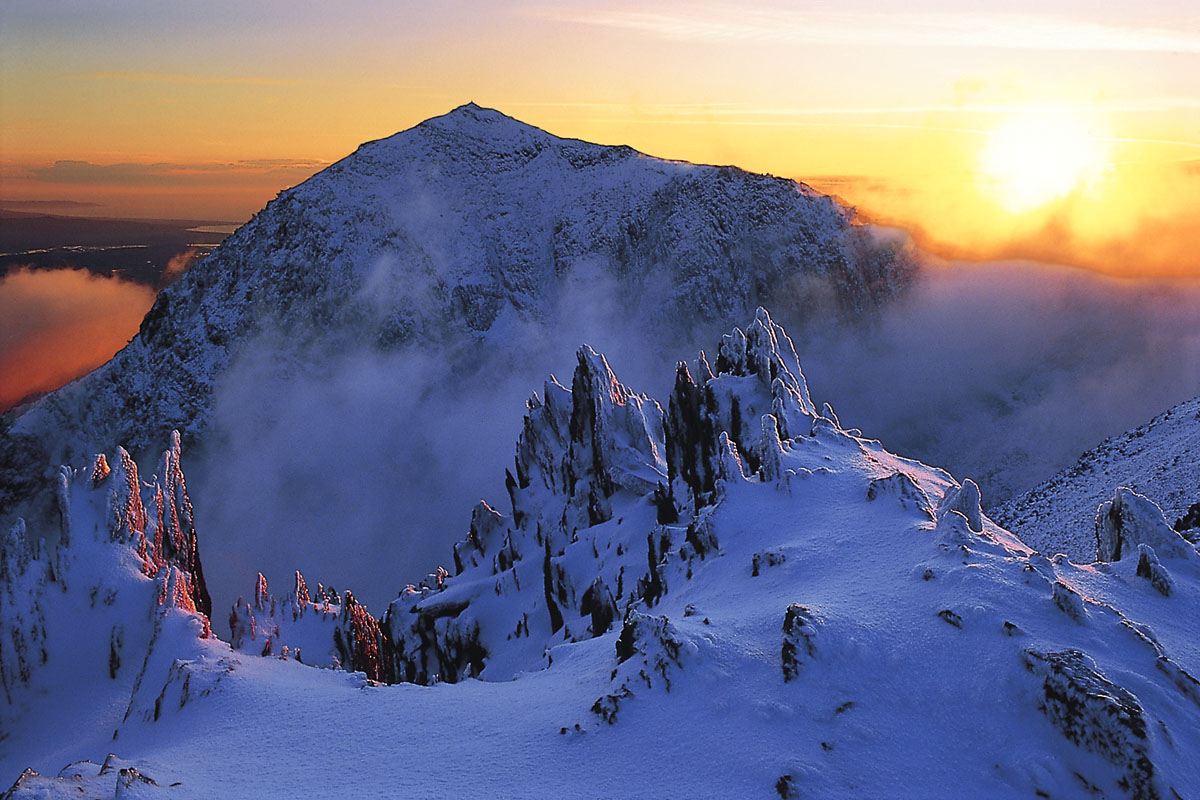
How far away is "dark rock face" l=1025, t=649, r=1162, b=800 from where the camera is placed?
13828 millimetres

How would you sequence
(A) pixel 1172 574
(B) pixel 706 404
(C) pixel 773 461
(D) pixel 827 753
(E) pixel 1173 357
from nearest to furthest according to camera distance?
1. (D) pixel 827 753
2. (A) pixel 1172 574
3. (C) pixel 773 461
4. (B) pixel 706 404
5. (E) pixel 1173 357

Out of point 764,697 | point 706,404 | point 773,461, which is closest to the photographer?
point 764,697

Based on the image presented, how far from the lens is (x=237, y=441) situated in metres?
166

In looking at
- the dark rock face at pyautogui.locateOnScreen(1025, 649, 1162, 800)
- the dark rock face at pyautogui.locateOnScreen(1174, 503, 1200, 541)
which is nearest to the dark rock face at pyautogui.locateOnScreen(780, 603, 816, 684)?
the dark rock face at pyautogui.locateOnScreen(1025, 649, 1162, 800)

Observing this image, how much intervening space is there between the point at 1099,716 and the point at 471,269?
7023 inches

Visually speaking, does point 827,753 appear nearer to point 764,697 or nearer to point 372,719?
point 764,697

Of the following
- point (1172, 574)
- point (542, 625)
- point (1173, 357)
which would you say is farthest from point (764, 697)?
point (1173, 357)

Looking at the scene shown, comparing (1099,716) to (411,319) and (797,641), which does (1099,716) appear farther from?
(411,319)

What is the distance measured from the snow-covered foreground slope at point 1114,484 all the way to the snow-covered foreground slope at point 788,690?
28546 mm

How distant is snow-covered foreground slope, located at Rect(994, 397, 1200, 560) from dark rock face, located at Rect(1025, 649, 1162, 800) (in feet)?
117

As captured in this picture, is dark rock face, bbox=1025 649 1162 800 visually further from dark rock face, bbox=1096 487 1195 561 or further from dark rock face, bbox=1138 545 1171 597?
dark rock face, bbox=1096 487 1195 561

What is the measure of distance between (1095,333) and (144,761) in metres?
207

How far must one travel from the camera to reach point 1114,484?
66.0 metres

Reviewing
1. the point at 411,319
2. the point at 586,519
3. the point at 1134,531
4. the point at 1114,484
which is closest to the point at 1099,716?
the point at 1134,531
